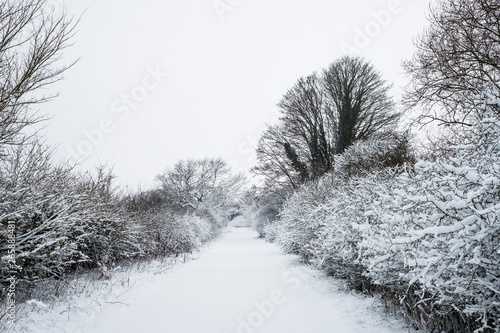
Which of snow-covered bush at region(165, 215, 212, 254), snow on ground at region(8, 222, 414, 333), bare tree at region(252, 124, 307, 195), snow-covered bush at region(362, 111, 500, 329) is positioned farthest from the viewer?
bare tree at region(252, 124, 307, 195)

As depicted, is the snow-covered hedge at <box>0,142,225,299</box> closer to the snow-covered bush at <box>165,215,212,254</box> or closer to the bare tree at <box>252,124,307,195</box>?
the snow-covered bush at <box>165,215,212,254</box>

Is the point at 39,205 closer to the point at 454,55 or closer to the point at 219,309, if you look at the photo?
the point at 219,309

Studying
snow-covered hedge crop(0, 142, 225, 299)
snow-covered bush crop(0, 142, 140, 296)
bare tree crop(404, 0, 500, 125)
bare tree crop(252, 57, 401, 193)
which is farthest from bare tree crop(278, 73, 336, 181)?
snow-covered bush crop(0, 142, 140, 296)

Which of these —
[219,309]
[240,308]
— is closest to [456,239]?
[240,308]

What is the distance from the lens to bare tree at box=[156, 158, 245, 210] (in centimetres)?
3425

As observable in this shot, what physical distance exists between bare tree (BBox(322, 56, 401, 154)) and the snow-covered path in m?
13.1

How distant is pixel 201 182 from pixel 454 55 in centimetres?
3082

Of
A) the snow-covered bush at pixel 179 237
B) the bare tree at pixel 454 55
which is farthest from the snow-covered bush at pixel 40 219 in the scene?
the bare tree at pixel 454 55

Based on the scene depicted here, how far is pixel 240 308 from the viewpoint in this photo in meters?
4.94

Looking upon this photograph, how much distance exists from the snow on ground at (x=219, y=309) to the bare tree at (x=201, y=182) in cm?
2729

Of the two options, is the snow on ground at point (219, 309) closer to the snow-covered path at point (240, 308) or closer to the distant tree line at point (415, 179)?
the snow-covered path at point (240, 308)

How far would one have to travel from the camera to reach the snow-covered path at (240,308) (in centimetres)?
398

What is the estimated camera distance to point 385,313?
13.9ft

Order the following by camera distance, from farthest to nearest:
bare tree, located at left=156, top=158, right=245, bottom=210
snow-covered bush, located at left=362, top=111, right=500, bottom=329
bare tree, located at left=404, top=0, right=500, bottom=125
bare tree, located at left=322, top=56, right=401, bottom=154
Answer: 1. bare tree, located at left=156, top=158, right=245, bottom=210
2. bare tree, located at left=322, top=56, right=401, bottom=154
3. bare tree, located at left=404, top=0, right=500, bottom=125
4. snow-covered bush, located at left=362, top=111, right=500, bottom=329
